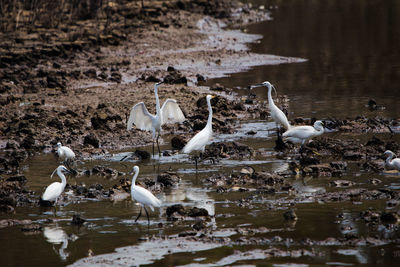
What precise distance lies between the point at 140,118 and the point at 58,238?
20.7 feet

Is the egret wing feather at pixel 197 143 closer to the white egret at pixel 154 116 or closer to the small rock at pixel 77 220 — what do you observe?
the white egret at pixel 154 116

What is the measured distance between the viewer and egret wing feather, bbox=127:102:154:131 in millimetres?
15363

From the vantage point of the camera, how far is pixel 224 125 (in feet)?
56.1

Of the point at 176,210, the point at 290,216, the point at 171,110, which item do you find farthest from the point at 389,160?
the point at 171,110

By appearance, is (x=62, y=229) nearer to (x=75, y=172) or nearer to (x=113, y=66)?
(x=75, y=172)

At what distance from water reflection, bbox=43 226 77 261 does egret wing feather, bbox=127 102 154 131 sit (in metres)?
5.64

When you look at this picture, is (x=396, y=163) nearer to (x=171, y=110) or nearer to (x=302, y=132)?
(x=302, y=132)

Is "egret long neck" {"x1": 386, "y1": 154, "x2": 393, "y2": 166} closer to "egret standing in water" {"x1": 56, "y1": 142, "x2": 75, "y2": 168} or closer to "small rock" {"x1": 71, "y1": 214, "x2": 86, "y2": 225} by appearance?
"small rock" {"x1": 71, "y1": 214, "x2": 86, "y2": 225}

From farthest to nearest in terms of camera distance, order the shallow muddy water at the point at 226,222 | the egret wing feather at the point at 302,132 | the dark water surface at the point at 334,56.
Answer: the dark water surface at the point at 334,56, the egret wing feather at the point at 302,132, the shallow muddy water at the point at 226,222

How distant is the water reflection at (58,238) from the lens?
29.9 ft

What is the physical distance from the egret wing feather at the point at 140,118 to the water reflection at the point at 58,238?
5.64m

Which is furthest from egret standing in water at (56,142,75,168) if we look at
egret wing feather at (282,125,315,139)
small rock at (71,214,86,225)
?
egret wing feather at (282,125,315,139)

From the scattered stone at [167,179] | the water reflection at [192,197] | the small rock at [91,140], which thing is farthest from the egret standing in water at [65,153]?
the water reflection at [192,197]

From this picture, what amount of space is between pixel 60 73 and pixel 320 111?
969 cm
